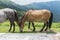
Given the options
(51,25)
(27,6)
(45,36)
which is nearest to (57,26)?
(51,25)

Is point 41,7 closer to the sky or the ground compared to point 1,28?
closer to the sky

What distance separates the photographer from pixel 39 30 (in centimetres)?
486

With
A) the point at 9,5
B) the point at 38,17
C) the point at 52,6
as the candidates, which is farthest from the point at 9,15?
the point at 52,6

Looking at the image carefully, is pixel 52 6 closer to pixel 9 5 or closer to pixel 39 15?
pixel 39 15

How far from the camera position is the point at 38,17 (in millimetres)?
4848

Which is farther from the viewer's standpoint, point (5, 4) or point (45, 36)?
point (5, 4)

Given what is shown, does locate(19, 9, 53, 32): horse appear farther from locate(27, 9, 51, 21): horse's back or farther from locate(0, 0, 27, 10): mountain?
locate(0, 0, 27, 10): mountain

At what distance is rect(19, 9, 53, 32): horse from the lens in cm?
484

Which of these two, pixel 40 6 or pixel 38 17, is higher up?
pixel 40 6

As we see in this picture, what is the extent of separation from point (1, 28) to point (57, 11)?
1.33m

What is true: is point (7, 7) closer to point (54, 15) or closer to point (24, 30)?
point (24, 30)

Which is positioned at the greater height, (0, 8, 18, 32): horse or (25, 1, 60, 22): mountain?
(25, 1, 60, 22): mountain

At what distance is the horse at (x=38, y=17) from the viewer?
4.84 metres

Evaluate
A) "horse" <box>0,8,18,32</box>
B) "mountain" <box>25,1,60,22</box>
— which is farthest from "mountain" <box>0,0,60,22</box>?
"horse" <box>0,8,18,32</box>
